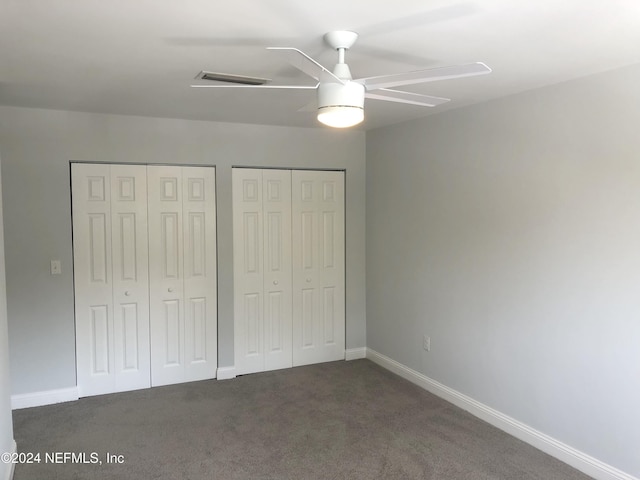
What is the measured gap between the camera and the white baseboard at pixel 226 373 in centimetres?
438

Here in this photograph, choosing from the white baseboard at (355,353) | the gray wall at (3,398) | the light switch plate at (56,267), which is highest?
the light switch plate at (56,267)

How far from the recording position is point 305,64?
182 centimetres

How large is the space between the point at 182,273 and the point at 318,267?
1.29m

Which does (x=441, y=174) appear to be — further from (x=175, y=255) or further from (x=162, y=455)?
(x=162, y=455)

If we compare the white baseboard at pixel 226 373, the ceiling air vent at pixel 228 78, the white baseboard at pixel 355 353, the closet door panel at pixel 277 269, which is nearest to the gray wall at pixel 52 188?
the closet door panel at pixel 277 269

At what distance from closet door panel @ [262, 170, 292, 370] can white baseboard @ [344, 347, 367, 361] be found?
1.95 ft

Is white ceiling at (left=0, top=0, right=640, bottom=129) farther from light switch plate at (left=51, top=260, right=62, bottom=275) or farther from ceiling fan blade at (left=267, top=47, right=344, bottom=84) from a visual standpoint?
light switch plate at (left=51, top=260, right=62, bottom=275)

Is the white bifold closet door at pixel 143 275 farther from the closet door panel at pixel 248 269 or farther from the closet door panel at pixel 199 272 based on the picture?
the closet door panel at pixel 248 269

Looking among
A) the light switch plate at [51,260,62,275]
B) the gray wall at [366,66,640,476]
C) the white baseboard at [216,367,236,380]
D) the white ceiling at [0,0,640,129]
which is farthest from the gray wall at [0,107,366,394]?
the gray wall at [366,66,640,476]

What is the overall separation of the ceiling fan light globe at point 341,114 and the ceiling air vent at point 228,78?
92 centimetres

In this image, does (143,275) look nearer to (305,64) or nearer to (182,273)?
(182,273)

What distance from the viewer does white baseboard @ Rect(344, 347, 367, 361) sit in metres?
4.92

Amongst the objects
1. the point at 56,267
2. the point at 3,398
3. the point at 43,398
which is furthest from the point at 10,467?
the point at 56,267

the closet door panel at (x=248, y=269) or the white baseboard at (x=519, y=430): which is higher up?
the closet door panel at (x=248, y=269)
